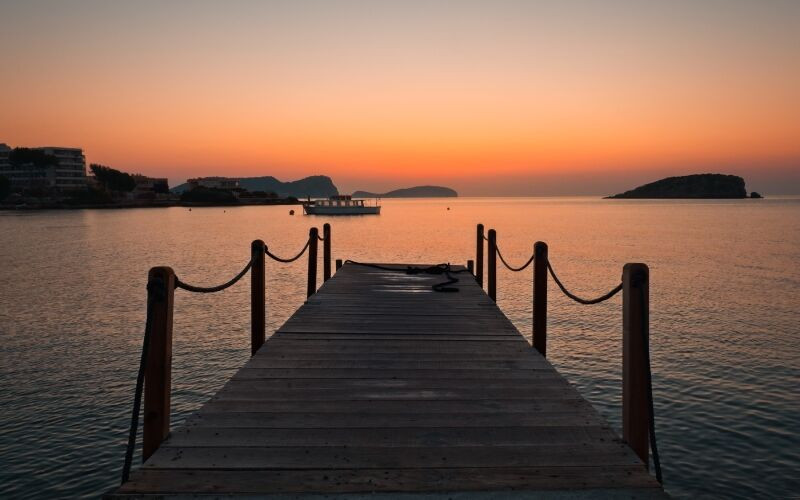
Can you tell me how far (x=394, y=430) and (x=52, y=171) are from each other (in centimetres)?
20686

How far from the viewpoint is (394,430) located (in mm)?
4207

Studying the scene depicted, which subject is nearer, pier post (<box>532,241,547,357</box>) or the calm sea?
the calm sea

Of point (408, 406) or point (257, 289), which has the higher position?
point (257, 289)

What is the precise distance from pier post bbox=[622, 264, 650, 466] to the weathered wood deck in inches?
6.4

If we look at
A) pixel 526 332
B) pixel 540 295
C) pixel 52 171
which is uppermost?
pixel 52 171

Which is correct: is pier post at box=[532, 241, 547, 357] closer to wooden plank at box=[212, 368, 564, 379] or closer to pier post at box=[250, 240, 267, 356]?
wooden plank at box=[212, 368, 564, 379]

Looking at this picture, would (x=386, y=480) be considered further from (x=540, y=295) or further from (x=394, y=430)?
(x=540, y=295)

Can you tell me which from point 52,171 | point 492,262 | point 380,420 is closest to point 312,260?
point 492,262

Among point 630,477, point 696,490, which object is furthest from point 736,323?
point 630,477

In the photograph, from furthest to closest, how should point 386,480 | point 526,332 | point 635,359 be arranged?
point 526,332, point 635,359, point 386,480

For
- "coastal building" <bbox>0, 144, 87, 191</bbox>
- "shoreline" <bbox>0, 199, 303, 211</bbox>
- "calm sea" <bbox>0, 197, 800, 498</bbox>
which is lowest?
"calm sea" <bbox>0, 197, 800, 498</bbox>

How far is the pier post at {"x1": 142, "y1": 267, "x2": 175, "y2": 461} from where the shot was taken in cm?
396

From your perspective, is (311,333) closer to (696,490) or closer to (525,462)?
(525,462)

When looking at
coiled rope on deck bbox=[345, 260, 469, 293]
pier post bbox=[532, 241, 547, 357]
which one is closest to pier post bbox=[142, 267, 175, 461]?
pier post bbox=[532, 241, 547, 357]
